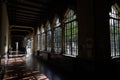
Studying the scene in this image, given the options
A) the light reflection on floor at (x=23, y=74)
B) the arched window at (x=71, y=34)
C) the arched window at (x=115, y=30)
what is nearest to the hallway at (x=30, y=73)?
the light reflection on floor at (x=23, y=74)

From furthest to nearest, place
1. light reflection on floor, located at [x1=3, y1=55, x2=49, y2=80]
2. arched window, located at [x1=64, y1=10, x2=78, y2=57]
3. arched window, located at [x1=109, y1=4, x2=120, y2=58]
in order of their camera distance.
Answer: arched window, located at [x1=64, y1=10, x2=78, y2=57], arched window, located at [x1=109, y1=4, x2=120, y2=58], light reflection on floor, located at [x1=3, y1=55, x2=49, y2=80]

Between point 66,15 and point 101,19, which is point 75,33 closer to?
point 66,15

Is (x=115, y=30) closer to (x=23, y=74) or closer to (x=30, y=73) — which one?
(x=30, y=73)

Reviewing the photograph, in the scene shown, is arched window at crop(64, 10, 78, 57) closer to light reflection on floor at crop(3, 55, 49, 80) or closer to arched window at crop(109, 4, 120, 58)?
arched window at crop(109, 4, 120, 58)

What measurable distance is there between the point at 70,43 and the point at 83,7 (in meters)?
1.95

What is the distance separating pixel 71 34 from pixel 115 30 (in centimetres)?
195

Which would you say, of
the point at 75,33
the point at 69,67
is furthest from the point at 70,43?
the point at 69,67

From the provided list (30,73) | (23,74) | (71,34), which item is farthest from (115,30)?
(23,74)

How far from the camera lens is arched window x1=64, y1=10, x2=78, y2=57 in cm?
530

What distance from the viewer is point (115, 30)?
527cm

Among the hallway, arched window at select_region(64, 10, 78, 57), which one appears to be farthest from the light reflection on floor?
arched window at select_region(64, 10, 78, 57)

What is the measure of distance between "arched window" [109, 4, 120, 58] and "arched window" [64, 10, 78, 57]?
1.50 m

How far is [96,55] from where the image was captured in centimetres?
373

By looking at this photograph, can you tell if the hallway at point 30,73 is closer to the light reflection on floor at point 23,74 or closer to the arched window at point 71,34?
the light reflection on floor at point 23,74
